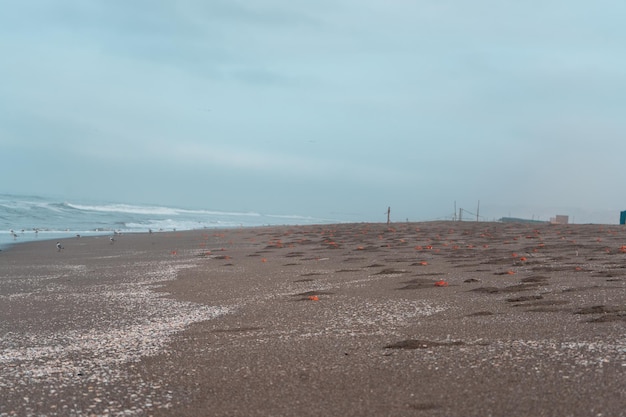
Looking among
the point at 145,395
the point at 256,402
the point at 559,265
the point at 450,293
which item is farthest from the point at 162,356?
the point at 559,265

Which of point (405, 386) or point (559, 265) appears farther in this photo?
point (559, 265)

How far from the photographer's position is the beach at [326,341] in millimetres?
3320

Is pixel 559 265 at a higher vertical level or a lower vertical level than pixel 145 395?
higher

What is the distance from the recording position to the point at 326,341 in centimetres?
482

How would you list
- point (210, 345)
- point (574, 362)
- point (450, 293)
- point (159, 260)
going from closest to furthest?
1. point (574, 362)
2. point (210, 345)
3. point (450, 293)
4. point (159, 260)

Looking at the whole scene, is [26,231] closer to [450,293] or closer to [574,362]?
[450,293]

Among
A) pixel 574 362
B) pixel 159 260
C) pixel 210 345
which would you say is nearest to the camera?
pixel 574 362

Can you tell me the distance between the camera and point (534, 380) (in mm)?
3469

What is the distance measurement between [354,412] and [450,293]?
13.7 ft

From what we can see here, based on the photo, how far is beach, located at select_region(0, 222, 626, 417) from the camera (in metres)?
3.32

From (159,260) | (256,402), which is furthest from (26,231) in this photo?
(256,402)

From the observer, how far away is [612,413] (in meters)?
2.90

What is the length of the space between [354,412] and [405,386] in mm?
510

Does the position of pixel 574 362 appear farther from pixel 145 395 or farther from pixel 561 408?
pixel 145 395
